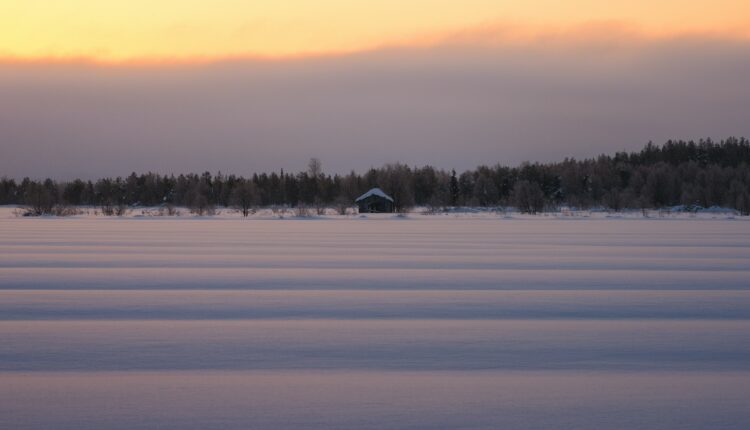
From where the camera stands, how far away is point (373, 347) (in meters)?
5.55

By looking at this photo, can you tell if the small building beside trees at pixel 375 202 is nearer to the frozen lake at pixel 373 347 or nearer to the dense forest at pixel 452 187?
the dense forest at pixel 452 187

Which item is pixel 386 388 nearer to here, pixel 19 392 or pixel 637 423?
pixel 637 423

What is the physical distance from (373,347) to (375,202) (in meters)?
47.9

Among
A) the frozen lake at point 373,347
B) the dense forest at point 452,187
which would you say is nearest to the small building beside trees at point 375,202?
the dense forest at point 452,187

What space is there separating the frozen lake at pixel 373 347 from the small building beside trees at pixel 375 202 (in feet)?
136

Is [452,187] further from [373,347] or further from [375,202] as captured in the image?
[373,347]

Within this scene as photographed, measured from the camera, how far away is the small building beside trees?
52844 millimetres

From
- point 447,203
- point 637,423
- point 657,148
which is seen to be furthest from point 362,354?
point 657,148

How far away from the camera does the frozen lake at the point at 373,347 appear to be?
3.96 m

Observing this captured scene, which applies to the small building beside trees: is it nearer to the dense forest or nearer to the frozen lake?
the dense forest

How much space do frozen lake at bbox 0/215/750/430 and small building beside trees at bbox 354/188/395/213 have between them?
41322 mm

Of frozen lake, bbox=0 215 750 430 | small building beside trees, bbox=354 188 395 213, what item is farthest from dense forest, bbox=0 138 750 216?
frozen lake, bbox=0 215 750 430

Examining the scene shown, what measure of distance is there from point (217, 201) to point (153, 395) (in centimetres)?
8710

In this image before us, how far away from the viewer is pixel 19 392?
4309mm
